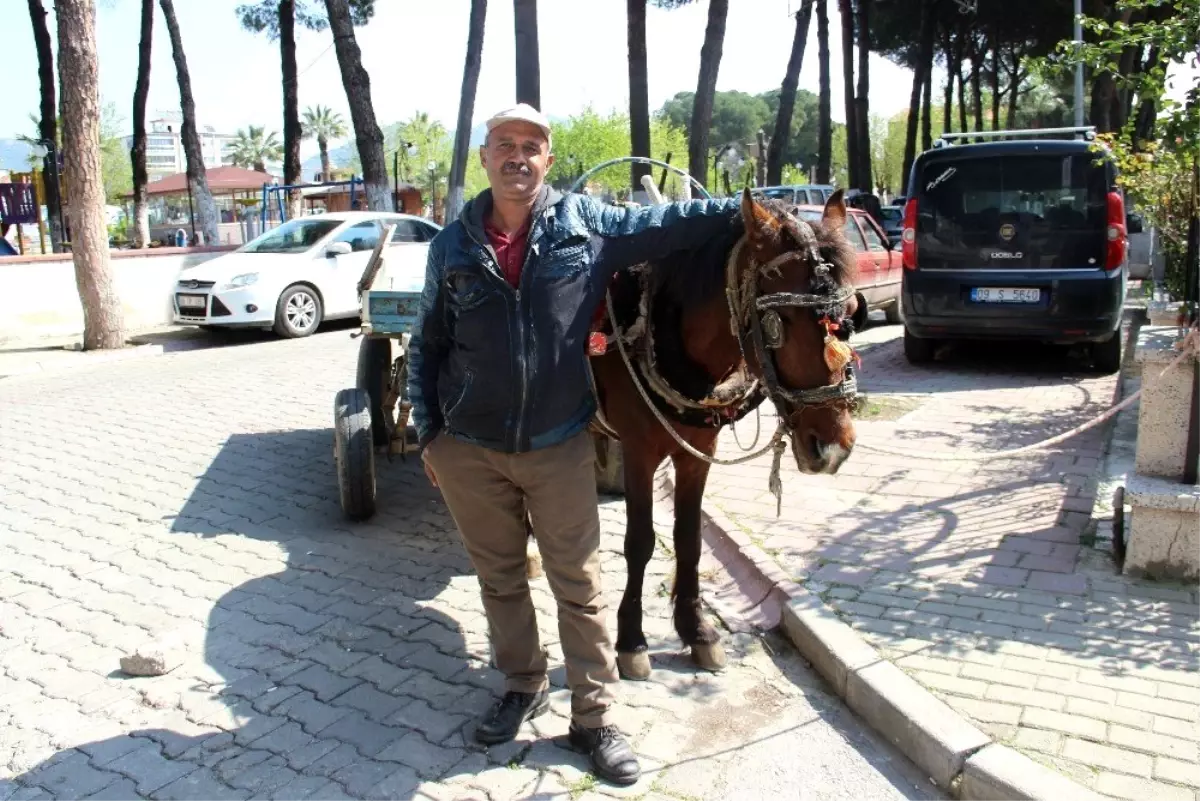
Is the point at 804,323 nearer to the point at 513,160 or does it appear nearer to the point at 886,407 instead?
the point at 513,160

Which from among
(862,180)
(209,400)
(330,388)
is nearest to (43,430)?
(209,400)

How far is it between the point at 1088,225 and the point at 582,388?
6982mm

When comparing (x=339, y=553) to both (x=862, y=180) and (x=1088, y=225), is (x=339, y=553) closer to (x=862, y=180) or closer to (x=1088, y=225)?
(x=1088, y=225)

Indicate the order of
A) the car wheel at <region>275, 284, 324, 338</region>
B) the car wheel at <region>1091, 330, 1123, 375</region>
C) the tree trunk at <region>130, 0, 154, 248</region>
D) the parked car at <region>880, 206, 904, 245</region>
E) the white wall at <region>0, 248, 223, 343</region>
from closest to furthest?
the car wheel at <region>1091, 330, 1123, 375</region>, the car wheel at <region>275, 284, 324, 338</region>, the white wall at <region>0, 248, 223, 343</region>, the parked car at <region>880, 206, 904, 245</region>, the tree trunk at <region>130, 0, 154, 248</region>

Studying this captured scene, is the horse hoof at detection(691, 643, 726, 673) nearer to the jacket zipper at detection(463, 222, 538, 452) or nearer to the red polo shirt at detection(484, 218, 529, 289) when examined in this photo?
the jacket zipper at detection(463, 222, 538, 452)

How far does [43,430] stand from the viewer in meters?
8.12

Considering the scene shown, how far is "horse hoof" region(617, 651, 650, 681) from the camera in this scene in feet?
12.4

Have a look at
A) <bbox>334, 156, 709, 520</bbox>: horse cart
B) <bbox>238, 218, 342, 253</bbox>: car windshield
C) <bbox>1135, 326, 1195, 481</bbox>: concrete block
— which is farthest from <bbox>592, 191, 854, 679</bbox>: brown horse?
<bbox>238, 218, 342, 253</bbox>: car windshield

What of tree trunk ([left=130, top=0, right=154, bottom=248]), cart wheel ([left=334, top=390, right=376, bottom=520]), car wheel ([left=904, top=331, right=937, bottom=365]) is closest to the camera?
cart wheel ([left=334, top=390, right=376, bottom=520])

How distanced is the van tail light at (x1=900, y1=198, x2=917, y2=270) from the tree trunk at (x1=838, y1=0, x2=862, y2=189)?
23768mm

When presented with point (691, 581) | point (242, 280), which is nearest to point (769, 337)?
point (691, 581)

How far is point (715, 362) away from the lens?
3447mm

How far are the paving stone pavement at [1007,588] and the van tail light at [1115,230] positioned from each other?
1.59 meters

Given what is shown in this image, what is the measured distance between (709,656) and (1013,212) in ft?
21.2
